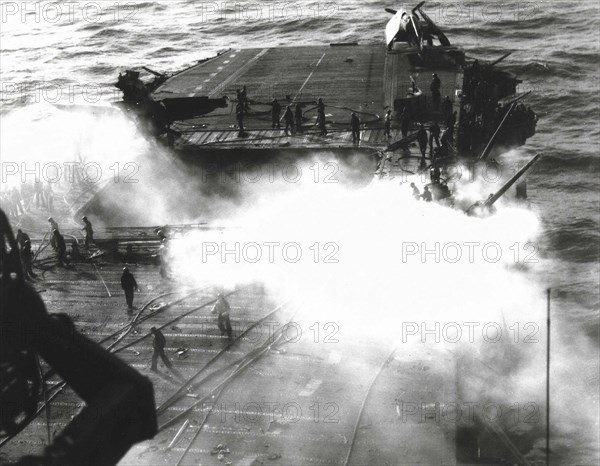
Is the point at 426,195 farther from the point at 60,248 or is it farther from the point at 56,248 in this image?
the point at 56,248

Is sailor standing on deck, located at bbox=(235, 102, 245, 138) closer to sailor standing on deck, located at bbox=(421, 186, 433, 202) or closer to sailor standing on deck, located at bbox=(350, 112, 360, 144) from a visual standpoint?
sailor standing on deck, located at bbox=(350, 112, 360, 144)

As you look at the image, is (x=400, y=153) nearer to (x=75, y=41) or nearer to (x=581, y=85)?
(x=581, y=85)

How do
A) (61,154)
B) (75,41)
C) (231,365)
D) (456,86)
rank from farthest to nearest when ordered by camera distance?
1. (75,41)
2. (61,154)
3. (456,86)
4. (231,365)

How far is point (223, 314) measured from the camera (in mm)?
23734

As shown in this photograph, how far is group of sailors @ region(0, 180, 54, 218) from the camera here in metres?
37.0

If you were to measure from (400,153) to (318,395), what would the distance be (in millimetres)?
19500

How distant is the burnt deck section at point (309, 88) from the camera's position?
4100 cm

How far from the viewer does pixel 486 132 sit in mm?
39625

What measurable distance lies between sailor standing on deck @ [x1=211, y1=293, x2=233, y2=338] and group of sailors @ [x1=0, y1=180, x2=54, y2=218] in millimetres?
17062

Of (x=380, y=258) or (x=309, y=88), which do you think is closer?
(x=380, y=258)

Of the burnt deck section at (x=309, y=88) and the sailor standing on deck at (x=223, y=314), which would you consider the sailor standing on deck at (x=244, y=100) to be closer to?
the burnt deck section at (x=309, y=88)

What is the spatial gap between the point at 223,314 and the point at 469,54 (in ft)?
202

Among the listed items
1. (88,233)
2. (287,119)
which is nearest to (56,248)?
(88,233)

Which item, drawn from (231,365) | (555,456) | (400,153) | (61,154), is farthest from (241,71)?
(555,456)
